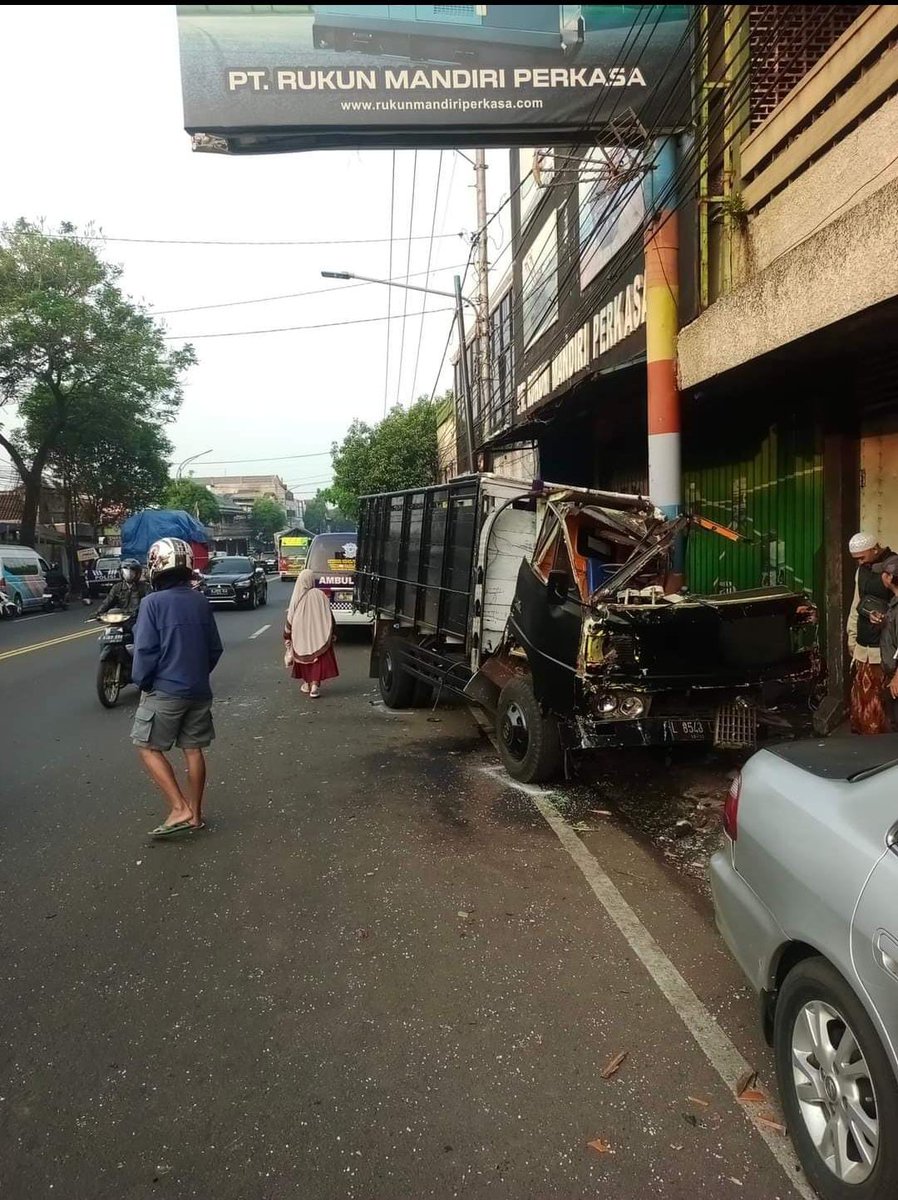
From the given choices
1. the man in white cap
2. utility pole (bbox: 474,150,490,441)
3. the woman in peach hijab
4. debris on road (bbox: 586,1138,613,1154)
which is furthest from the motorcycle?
utility pole (bbox: 474,150,490,441)

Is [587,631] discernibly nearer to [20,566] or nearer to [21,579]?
[21,579]

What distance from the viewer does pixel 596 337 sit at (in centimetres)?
1321

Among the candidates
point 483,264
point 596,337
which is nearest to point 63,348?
point 483,264

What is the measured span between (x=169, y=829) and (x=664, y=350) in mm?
7125

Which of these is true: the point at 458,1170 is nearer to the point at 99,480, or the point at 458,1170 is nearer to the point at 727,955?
the point at 727,955

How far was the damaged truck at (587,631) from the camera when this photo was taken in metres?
5.55

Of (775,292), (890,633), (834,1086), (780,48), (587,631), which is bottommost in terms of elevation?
(834,1086)

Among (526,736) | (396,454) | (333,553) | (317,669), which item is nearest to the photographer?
(526,736)

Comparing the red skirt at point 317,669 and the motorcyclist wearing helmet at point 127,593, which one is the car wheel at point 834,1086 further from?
the motorcyclist wearing helmet at point 127,593

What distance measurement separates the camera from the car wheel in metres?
2.06

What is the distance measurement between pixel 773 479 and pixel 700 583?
2.48 m

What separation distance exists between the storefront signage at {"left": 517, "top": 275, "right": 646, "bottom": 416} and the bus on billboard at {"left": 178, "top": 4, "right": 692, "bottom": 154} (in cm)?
221

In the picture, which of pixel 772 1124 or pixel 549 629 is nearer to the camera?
pixel 772 1124

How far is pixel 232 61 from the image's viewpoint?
9.95 metres
